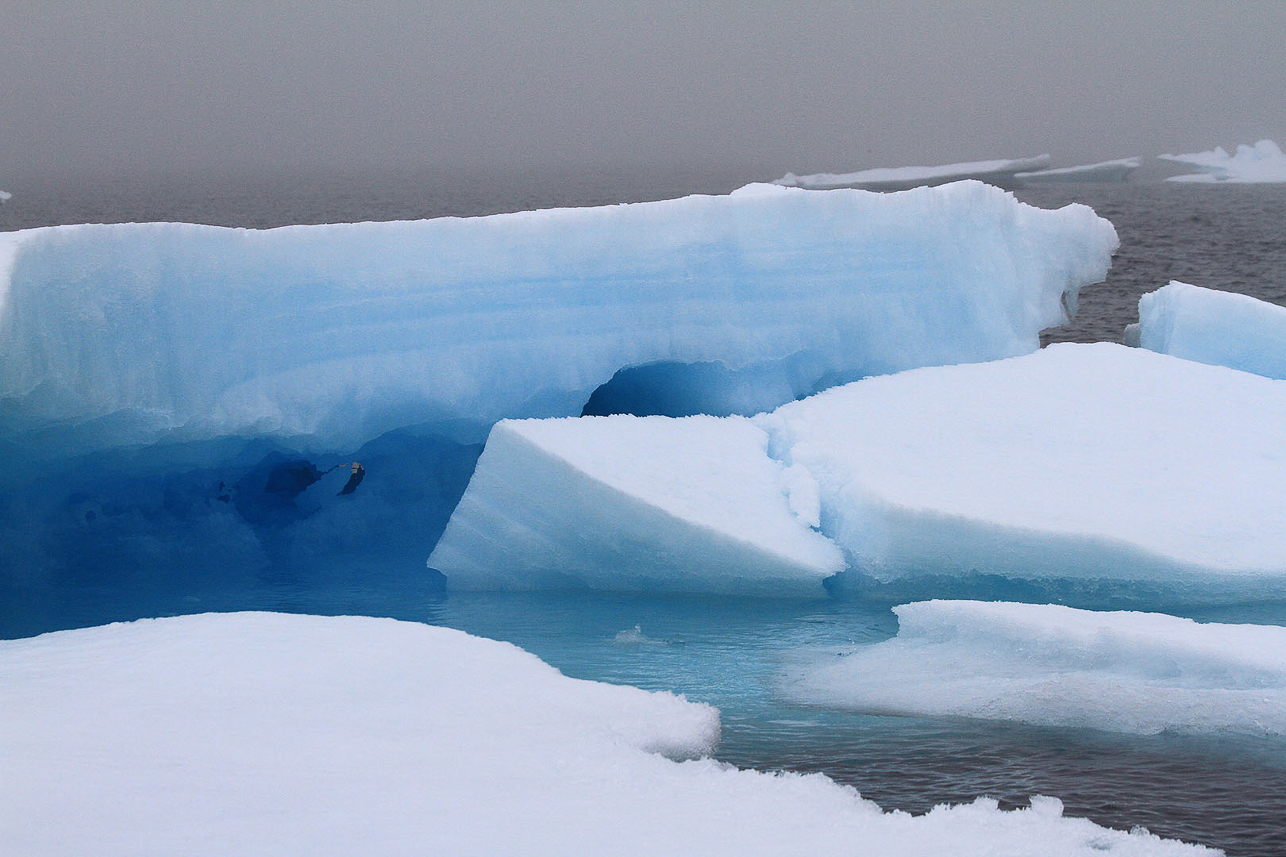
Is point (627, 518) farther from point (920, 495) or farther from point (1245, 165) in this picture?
point (1245, 165)

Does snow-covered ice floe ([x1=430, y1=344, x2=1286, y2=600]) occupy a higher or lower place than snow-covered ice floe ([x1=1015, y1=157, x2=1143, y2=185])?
lower

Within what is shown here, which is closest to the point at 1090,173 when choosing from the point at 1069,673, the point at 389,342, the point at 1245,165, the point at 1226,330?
the point at 1245,165

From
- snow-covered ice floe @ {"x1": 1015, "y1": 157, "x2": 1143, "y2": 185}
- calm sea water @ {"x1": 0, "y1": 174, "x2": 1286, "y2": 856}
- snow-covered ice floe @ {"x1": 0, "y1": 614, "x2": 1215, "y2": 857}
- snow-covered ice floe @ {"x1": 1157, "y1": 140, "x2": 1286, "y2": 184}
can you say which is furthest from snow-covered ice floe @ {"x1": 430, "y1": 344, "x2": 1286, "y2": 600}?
snow-covered ice floe @ {"x1": 1157, "y1": 140, "x2": 1286, "y2": 184}

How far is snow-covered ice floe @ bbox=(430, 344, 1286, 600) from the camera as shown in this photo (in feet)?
18.9

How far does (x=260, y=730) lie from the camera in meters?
3.54

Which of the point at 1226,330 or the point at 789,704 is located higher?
the point at 1226,330

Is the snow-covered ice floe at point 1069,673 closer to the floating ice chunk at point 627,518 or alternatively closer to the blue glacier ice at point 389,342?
the floating ice chunk at point 627,518

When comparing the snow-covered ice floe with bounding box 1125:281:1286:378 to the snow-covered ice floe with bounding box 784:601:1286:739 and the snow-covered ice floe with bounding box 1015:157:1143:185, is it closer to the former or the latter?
the snow-covered ice floe with bounding box 784:601:1286:739

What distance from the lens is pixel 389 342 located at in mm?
7000

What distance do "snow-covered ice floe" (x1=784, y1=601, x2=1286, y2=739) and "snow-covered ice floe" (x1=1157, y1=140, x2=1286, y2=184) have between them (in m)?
46.3

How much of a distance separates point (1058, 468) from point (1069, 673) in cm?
215

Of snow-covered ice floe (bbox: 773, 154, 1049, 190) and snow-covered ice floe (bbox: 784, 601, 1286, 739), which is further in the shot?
snow-covered ice floe (bbox: 773, 154, 1049, 190)

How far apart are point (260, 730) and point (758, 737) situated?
168 cm

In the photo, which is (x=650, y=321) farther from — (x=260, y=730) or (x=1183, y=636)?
(x=260, y=730)
